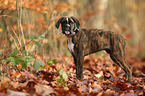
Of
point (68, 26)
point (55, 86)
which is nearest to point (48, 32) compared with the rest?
point (68, 26)

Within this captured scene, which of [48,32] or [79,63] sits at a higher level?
[48,32]

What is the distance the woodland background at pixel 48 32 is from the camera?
3.36 meters

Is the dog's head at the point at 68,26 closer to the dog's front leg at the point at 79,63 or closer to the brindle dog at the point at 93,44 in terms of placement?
the brindle dog at the point at 93,44

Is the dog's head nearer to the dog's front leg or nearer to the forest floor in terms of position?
the dog's front leg

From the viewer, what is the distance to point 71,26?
11.5ft

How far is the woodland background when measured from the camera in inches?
132

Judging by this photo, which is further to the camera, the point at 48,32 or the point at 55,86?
the point at 48,32

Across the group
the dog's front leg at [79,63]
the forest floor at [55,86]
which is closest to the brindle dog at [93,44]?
the dog's front leg at [79,63]

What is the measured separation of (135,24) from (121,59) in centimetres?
2254

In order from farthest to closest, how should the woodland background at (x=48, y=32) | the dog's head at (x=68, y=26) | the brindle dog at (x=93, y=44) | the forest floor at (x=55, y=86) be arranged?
the brindle dog at (x=93, y=44) < the dog's head at (x=68, y=26) < the woodland background at (x=48, y=32) < the forest floor at (x=55, y=86)

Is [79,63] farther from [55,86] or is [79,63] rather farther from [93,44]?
[55,86]

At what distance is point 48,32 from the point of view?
682 centimetres

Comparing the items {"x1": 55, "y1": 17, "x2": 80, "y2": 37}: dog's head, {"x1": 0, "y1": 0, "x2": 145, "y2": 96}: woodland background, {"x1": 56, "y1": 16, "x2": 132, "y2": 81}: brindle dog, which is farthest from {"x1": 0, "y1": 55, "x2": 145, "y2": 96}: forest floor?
{"x1": 55, "y1": 17, "x2": 80, "y2": 37}: dog's head

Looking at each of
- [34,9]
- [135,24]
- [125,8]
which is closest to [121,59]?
[34,9]
